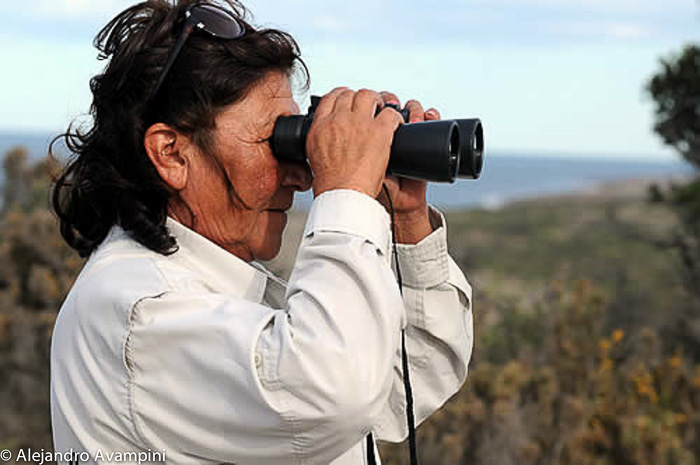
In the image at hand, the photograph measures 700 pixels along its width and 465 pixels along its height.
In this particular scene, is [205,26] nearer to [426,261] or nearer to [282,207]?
[282,207]

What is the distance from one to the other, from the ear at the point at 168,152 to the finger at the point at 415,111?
0.43 metres

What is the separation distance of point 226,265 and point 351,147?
0.32 meters

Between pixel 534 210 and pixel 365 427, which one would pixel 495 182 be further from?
pixel 365 427

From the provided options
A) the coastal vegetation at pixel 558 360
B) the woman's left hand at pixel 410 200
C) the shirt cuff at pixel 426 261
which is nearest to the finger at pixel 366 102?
the woman's left hand at pixel 410 200

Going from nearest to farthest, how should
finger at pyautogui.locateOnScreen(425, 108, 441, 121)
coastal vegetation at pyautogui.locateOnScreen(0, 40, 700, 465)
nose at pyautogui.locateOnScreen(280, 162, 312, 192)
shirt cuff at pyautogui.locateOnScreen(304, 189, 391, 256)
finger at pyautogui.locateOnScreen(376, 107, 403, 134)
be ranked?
shirt cuff at pyautogui.locateOnScreen(304, 189, 391, 256)
finger at pyautogui.locateOnScreen(376, 107, 403, 134)
nose at pyautogui.locateOnScreen(280, 162, 312, 192)
finger at pyautogui.locateOnScreen(425, 108, 441, 121)
coastal vegetation at pyautogui.locateOnScreen(0, 40, 700, 465)

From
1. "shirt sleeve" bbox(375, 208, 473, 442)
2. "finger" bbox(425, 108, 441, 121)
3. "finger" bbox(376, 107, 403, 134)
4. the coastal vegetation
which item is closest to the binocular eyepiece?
"finger" bbox(376, 107, 403, 134)

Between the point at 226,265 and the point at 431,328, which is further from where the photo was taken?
the point at 431,328

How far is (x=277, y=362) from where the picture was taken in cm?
129

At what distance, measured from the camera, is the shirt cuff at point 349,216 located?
1.40m

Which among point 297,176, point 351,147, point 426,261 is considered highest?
point 351,147

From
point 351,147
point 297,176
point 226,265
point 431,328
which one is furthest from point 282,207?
point 431,328

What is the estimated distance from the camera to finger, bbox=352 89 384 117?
4.99ft

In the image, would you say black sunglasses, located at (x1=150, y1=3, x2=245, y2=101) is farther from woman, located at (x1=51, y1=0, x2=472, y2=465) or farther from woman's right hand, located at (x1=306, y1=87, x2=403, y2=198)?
woman's right hand, located at (x1=306, y1=87, x2=403, y2=198)

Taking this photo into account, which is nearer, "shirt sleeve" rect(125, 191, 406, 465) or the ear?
"shirt sleeve" rect(125, 191, 406, 465)
